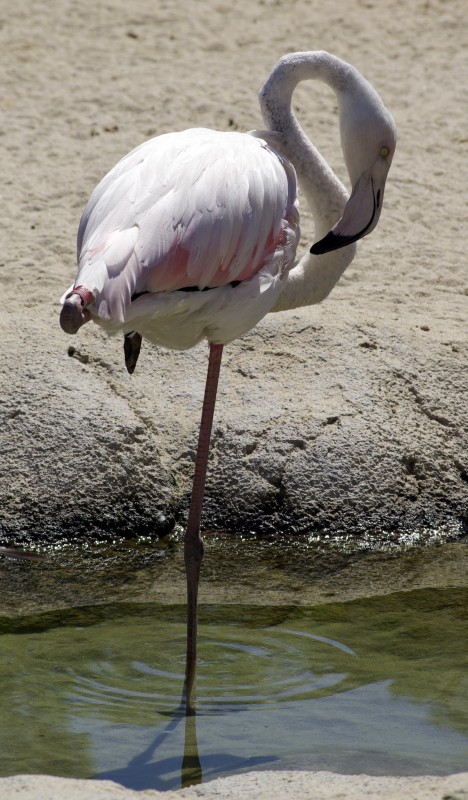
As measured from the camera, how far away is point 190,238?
336cm

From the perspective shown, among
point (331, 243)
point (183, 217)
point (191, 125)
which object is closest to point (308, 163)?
point (331, 243)

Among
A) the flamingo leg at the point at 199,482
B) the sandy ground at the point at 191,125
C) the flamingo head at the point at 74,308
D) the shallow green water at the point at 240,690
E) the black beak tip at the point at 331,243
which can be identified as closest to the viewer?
the flamingo head at the point at 74,308

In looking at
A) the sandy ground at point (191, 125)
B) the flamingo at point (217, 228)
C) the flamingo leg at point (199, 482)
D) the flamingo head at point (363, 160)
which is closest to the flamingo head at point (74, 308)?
the flamingo at point (217, 228)

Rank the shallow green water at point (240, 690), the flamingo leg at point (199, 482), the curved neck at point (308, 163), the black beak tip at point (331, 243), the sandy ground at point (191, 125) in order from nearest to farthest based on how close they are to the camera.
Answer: the shallow green water at point (240, 690)
the flamingo leg at point (199, 482)
the black beak tip at point (331, 243)
the curved neck at point (308, 163)
the sandy ground at point (191, 125)

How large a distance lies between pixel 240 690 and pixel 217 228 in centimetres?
138

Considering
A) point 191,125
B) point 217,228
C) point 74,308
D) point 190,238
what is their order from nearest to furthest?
point 74,308 → point 190,238 → point 217,228 → point 191,125

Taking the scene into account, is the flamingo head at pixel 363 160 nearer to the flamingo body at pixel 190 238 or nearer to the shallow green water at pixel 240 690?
the flamingo body at pixel 190 238

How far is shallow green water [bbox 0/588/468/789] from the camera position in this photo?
3.14 metres

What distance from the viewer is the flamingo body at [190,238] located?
10.5 ft

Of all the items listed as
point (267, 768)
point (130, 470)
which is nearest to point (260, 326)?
point (130, 470)

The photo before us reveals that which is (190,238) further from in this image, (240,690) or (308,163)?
(240,690)

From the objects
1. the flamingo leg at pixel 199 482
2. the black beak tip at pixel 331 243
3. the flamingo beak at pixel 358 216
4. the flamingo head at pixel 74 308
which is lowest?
the flamingo leg at pixel 199 482

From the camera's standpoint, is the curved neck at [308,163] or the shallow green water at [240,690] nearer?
the shallow green water at [240,690]

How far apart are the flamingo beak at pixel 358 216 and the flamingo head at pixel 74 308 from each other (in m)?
1.18
